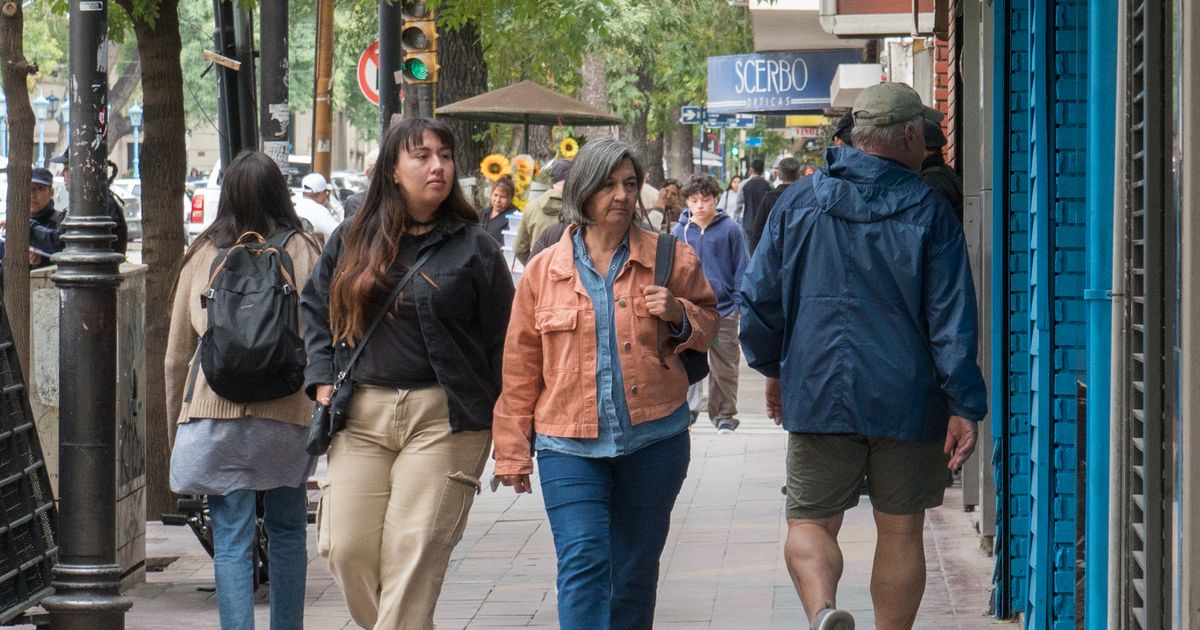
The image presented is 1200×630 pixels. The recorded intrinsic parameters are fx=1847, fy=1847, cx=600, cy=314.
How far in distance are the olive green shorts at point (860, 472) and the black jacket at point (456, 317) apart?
0.94m

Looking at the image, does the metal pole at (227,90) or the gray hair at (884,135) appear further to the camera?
the metal pole at (227,90)

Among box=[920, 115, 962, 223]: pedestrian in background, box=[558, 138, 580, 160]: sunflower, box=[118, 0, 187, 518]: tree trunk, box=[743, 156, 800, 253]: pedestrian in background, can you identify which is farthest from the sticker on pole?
box=[920, 115, 962, 223]: pedestrian in background

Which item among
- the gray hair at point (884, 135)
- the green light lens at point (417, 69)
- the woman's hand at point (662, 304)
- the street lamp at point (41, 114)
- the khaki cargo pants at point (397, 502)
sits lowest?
the khaki cargo pants at point (397, 502)

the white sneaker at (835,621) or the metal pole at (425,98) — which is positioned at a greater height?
the metal pole at (425,98)

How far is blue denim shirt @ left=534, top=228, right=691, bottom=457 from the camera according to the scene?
5.28 metres

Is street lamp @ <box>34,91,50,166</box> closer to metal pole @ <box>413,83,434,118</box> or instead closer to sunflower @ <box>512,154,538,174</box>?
sunflower @ <box>512,154,538,174</box>

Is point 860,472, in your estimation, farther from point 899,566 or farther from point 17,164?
point 17,164

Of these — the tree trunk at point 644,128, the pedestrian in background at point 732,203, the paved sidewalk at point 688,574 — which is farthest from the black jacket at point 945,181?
the tree trunk at point 644,128

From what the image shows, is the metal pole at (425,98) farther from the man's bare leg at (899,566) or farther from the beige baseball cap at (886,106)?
the man's bare leg at (899,566)

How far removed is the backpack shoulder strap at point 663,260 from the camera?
5.38 m

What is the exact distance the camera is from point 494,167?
64.2ft

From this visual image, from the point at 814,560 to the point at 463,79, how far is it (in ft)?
46.4

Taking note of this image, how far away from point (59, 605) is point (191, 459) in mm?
629

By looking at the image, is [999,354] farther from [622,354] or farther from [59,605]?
[59,605]
